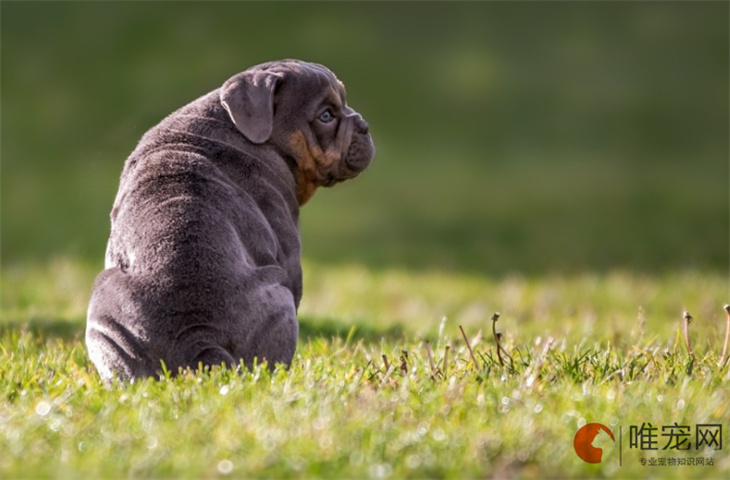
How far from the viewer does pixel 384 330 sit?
7.35m

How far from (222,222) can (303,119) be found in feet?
2.83

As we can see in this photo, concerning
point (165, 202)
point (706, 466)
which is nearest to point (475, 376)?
point (706, 466)

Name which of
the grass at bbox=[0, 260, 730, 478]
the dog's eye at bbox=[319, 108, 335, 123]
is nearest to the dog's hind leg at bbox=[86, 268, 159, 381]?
the grass at bbox=[0, 260, 730, 478]

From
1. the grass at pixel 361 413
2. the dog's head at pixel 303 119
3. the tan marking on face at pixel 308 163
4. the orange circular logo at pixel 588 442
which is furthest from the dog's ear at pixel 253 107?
the orange circular logo at pixel 588 442

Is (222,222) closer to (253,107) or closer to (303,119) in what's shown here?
(253,107)

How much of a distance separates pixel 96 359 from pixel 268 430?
1335mm

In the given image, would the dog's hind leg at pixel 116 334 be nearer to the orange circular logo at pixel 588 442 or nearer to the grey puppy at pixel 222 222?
the grey puppy at pixel 222 222

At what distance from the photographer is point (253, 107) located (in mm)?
5379

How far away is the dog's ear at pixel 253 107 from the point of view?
5.37 metres

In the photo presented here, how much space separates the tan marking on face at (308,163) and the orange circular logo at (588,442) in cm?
215

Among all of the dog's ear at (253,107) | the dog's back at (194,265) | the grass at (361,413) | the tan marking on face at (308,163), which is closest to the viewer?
the grass at (361,413)

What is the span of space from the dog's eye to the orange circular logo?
2234 mm

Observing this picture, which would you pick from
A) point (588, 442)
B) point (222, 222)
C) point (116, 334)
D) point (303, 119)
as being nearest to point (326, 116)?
point (303, 119)

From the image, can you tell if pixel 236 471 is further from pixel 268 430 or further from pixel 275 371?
pixel 275 371
